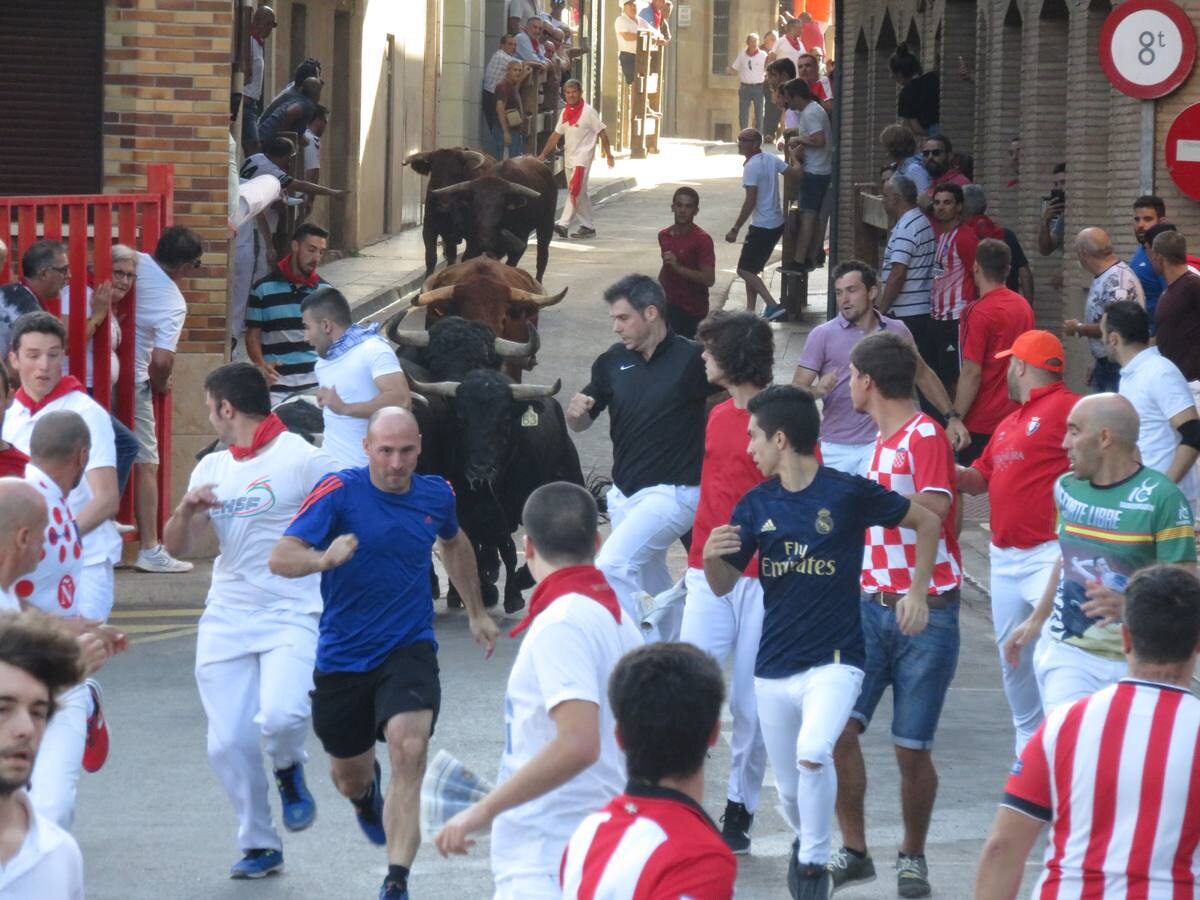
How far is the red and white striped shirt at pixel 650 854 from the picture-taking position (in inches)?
161

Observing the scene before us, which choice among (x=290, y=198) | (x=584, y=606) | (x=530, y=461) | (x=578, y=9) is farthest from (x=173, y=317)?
(x=578, y=9)

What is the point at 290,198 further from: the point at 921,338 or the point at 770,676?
the point at 770,676

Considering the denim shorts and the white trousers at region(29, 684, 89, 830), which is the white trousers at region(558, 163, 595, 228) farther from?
the white trousers at region(29, 684, 89, 830)

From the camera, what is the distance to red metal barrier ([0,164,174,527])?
1309 cm

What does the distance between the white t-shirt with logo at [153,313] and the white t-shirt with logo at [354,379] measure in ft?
9.02

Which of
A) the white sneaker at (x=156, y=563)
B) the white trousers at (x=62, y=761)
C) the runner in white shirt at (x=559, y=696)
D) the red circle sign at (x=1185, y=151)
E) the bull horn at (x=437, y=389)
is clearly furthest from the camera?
the red circle sign at (x=1185, y=151)

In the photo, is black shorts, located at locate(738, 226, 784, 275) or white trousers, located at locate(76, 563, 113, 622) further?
black shorts, located at locate(738, 226, 784, 275)

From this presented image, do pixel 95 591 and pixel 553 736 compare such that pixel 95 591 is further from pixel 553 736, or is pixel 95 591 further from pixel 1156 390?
pixel 1156 390

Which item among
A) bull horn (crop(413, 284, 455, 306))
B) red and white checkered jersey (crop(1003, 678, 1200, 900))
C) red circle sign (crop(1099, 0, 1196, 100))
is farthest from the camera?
bull horn (crop(413, 284, 455, 306))

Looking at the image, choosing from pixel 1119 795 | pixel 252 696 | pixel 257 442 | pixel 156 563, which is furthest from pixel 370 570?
pixel 156 563

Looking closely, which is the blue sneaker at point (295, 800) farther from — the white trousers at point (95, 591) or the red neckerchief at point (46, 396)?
the red neckerchief at point (46, 396)

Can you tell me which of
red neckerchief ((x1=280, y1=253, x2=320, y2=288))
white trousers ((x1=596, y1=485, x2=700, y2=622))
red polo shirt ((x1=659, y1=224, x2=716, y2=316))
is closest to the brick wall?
red neckerchief ((x1=280, y1=253, x2=320, y2=288))

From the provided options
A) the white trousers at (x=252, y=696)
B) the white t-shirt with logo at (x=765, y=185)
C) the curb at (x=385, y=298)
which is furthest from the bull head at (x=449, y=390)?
the white t-shirt with logo at (x=765, y=185)

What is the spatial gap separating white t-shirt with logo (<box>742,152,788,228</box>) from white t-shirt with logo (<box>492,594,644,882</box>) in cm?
1750
